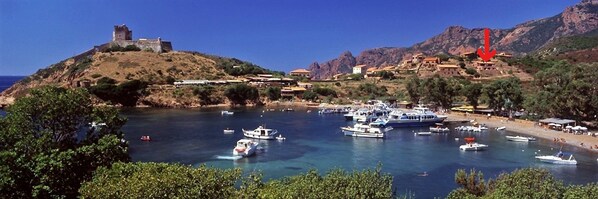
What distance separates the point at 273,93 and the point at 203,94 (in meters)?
19.0

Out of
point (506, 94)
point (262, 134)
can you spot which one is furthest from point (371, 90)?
point (262, 134)

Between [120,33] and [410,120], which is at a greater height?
[120,33]

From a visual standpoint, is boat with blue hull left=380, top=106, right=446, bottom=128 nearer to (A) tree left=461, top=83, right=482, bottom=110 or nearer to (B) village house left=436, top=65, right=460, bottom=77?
(A) tree left=461, top=83, right=482, bottom=110

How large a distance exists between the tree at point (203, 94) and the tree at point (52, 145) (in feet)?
324

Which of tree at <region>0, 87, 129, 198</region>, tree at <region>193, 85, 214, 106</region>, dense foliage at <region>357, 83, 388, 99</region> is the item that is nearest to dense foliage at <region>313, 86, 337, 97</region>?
dense foliage at <region>357, 83, 388, 99</region>

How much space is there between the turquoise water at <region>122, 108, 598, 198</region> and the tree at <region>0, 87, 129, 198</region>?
866 inches

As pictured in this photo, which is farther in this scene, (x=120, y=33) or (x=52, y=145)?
(x=120, y=33)

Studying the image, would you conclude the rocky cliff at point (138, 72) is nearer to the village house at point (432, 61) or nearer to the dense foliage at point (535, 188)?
the village house at point (432, 61)

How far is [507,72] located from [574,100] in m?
81.0

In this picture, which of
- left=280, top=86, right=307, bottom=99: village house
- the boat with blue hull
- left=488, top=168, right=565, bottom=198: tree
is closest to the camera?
left=488, top=168, right=565, bottom=198: tree

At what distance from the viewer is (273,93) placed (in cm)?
13412

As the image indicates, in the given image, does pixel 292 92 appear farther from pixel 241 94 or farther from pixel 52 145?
pixel 52 145

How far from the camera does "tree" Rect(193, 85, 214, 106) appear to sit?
412ft

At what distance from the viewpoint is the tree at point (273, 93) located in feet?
437
